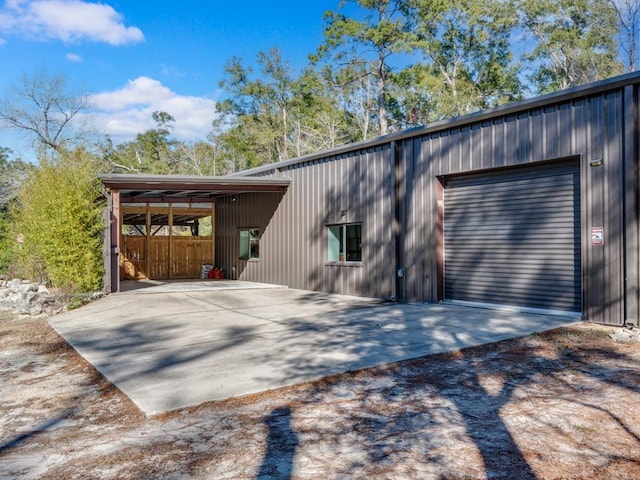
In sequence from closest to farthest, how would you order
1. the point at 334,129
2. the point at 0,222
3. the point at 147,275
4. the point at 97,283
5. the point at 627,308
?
the point at 627,308 → the point at 97,283 → the point at 147,275 → the point at 0,222 → the point at 334,129

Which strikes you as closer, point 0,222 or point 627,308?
point 627,308

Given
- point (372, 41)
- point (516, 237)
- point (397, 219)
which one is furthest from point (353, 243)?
point (372, 41)

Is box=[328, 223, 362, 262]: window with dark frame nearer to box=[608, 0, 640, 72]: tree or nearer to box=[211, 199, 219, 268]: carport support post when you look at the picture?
box=[211, 199, 219, 268]: carport support post

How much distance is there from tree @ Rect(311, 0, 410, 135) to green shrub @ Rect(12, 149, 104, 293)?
19337mm

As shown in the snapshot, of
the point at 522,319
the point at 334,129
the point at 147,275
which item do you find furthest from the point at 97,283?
the point at 334,129

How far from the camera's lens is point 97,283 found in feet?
36.2

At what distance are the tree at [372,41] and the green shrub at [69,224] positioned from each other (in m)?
19.3

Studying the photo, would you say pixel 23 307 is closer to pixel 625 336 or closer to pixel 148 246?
pixel 148 246

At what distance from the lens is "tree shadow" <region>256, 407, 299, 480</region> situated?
9.44 ft

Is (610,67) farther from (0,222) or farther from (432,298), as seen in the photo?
(0,222)

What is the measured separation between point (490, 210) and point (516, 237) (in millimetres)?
794

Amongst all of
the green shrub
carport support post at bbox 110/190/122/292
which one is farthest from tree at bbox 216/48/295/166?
the green shrub

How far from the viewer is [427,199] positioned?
1021cm

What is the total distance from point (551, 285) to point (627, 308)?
1.36 meters
